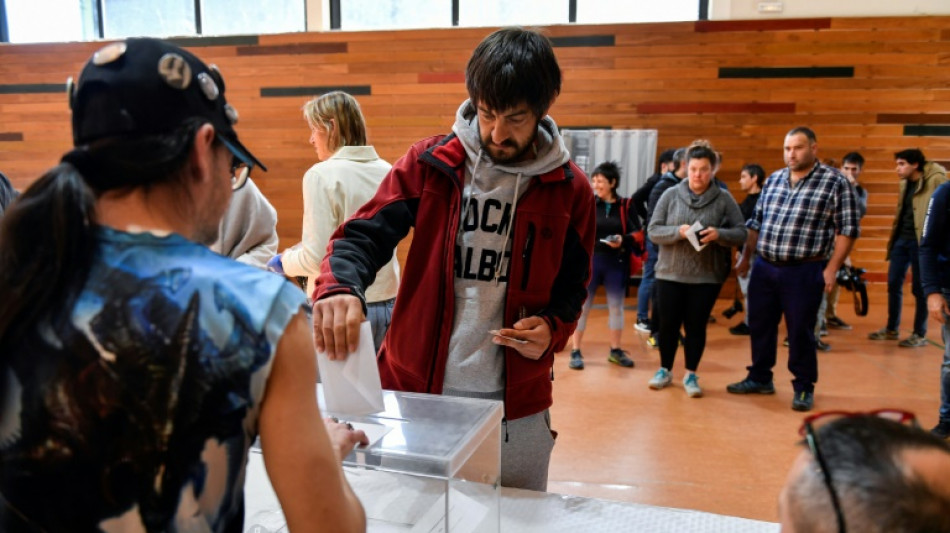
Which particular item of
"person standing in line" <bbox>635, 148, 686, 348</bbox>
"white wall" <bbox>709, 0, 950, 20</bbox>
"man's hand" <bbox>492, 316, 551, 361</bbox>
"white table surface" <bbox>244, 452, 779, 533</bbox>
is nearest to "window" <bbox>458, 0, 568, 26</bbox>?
"white wall" <bbox>709, 0, 950, 20</bbox>

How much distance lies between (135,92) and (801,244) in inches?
161

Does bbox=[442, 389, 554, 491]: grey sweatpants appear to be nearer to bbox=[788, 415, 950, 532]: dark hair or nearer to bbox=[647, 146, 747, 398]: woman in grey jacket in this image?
bbox=[788, 415, 950, 532]: dark hair

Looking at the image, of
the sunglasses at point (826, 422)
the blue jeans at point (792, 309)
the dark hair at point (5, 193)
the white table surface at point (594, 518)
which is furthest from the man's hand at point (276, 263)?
the blue jeans at point (792, 309)

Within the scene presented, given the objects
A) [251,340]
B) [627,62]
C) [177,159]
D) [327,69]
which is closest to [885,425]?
[251,340]

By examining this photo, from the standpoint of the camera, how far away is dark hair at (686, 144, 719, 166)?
4301 mm

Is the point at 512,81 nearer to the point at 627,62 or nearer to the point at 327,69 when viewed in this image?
the point at 627,62

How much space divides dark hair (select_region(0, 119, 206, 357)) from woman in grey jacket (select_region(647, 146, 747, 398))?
3.89 metres

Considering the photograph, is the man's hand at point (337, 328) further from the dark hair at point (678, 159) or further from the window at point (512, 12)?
the window at point (512, 12)

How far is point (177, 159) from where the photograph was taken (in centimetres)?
72

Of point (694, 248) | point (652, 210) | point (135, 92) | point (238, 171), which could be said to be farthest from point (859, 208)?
point (135, 92)

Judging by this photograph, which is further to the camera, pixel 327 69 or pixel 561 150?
pixel 327 69

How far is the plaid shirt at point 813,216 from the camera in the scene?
13.3 feet

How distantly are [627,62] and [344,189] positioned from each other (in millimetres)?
6143

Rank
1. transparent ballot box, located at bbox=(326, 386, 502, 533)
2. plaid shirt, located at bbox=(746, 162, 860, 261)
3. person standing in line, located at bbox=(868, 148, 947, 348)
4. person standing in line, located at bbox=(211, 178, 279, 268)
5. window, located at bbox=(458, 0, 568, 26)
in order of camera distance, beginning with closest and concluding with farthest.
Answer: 1. transparent ballot box, located at bbox=(326, 386, 502, 533)
2. person standing in line, located at bbox=(211, 178, 279, 268)
3. plaid shirt, located at bbox=(746, 162, 860, 261)
4. person standing in line, located at bbox=(868, 148, 947, 348)
5. window, located at bbox=(458, 0, 568, 26)
